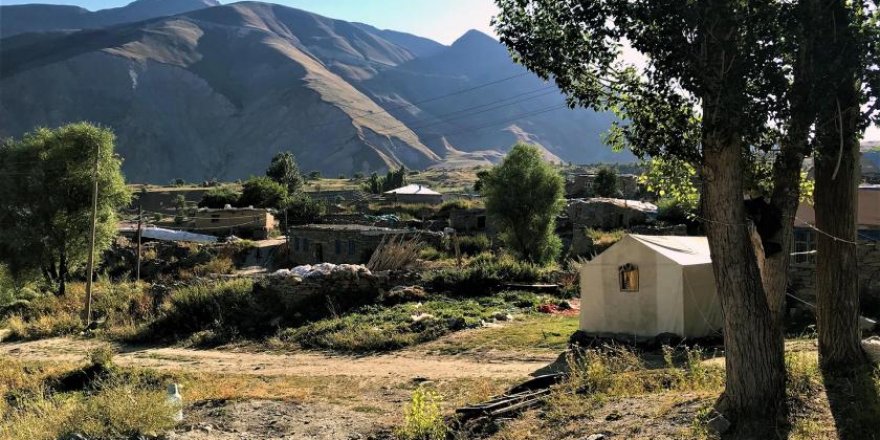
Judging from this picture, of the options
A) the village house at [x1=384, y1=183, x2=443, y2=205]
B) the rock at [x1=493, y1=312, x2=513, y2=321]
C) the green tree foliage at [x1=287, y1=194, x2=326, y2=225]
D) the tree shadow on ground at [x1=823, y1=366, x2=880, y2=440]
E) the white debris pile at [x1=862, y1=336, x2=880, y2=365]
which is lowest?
the rock at [x1=493, y1=312, x2=513, y2=321]

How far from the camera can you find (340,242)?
34688 millimetres

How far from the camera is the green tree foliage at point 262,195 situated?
62125mm

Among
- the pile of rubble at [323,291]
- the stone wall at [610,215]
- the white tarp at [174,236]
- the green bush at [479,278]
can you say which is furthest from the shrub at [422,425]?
the white tarp at [174,236]

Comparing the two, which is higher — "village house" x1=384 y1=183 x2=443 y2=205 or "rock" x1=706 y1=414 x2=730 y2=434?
"village house" x1=384 y1=183 x2=443 y2=205

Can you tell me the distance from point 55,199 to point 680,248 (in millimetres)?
27134

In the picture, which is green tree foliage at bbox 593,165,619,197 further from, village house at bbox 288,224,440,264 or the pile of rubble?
the pile of rubble

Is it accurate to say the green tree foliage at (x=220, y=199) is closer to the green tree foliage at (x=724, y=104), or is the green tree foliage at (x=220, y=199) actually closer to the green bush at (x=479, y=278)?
the green bush at (x=479, y=278)

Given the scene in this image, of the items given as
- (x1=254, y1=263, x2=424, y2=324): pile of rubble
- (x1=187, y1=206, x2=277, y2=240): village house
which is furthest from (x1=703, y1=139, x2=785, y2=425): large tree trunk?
(x1=187, y1=206, x2=277, y2=240): village house

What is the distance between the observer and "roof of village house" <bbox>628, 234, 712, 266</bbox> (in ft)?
45.5

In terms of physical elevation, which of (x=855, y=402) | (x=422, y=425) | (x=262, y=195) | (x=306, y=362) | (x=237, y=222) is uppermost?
(x=262, y=195)

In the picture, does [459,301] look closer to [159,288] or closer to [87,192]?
[159,288]

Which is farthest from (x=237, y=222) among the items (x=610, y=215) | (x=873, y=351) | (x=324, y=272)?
(x=873, y=351)

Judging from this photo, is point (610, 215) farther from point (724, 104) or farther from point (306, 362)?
point (724, 104)

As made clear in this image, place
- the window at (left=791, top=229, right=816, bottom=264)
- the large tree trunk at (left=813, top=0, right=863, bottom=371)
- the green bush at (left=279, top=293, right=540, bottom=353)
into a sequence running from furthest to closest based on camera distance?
the window at (left=791, top=229, right=816, bottom=264) < the green bush at (left=279, top=293, right=540, bottom=353) < the large tree trunk at (left=813, top=0, right=863, bottom=371)
